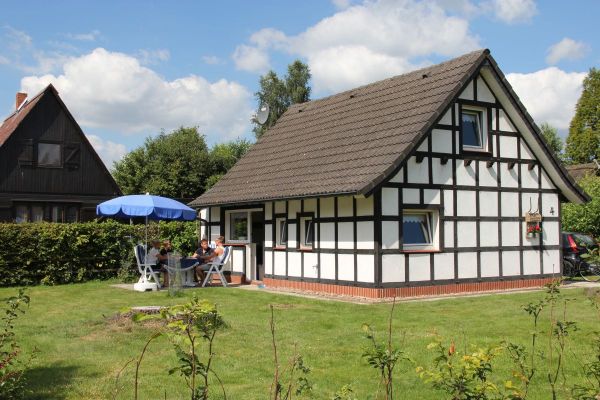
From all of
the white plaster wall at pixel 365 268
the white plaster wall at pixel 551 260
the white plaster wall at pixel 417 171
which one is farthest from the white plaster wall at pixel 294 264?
the white plaster wall at pixel 551 260

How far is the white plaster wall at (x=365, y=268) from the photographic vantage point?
14023 mm

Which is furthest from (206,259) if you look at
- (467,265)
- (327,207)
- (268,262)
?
(467,265)

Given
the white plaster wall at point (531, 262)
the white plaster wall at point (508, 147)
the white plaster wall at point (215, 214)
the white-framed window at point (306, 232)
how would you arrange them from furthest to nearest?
the white plaster wall at point (215, 214) < the white plaster wall at point (531, 262) < the white plaster wall at point (508, 147) < the white-framed window at point (306, 232)

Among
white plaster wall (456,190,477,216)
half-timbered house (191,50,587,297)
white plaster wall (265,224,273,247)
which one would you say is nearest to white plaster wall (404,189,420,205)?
half-timbered house (191,50,587,297)

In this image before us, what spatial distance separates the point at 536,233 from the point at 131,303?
10.5 meters

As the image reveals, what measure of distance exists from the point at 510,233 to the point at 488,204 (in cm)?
104

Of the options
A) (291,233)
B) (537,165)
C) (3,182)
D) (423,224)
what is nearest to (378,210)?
(423,224)

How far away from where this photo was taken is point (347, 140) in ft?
55.0

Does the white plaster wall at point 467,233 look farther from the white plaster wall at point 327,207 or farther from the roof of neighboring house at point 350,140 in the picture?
the white plaster wall at point 327,207

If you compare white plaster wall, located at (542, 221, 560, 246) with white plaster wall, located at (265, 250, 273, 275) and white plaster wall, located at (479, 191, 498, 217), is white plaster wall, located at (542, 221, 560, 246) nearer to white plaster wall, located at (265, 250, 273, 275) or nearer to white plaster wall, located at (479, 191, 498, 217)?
white plaster wall, located at (479, 191, 498, 217)

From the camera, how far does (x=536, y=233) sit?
17.0 meters

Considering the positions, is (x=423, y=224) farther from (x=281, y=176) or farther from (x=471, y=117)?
(x=281, y=176)

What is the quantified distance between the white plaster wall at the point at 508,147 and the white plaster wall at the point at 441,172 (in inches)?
78.9

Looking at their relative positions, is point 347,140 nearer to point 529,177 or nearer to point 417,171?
point 417,171
